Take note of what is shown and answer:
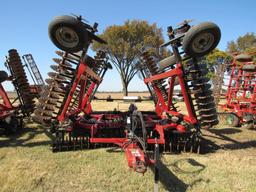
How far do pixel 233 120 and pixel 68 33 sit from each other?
341 inches

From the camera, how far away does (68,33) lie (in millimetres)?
6379

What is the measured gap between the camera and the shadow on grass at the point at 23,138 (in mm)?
7614

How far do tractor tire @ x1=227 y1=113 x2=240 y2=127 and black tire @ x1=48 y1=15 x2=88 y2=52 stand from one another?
8053mm

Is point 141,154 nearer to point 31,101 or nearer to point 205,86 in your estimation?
point 205,86

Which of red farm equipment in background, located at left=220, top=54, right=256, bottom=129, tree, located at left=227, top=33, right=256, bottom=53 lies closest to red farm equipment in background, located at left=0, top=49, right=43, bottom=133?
red farm equipment in background, located at left=220, top=54, right=256, bottom=129

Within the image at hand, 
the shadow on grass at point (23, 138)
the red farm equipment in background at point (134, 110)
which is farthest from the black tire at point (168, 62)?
the shadow on grass at point (23, 138)

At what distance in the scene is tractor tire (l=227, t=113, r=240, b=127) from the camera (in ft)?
36.9

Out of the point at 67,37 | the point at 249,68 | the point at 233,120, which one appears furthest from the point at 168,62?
the point at 249,68

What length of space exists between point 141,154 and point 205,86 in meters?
3.21

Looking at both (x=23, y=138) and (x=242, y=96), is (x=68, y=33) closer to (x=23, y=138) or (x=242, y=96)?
(x=23, y=138)

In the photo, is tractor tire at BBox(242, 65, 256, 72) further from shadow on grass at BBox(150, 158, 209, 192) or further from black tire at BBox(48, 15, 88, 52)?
black tire at BBox(48, 15, 88, 52)

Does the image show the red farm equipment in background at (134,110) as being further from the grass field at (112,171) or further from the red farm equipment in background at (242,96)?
the red farm equipment in background at (242,96)

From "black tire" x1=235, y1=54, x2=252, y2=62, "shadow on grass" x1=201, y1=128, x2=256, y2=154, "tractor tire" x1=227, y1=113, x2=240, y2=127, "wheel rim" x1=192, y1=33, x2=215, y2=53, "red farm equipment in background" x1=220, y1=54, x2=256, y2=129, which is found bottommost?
"shadow on grass" x1=201, y1=128, x2=256, y2=154

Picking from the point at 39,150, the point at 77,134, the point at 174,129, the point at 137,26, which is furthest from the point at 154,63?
the point at 137,26
